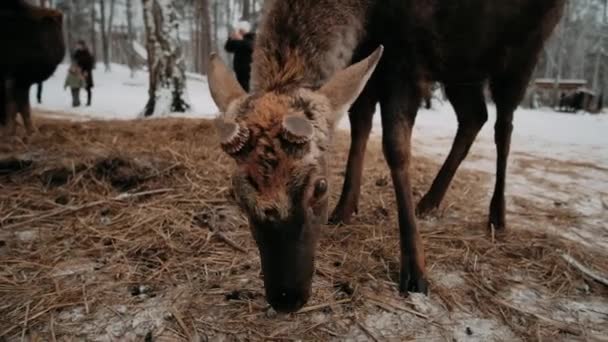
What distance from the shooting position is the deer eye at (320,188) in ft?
6.64

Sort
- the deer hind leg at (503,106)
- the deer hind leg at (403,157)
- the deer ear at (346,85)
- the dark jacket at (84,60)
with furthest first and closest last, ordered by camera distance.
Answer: the dark jacket at (84,60), the deer hind leg at (503,106), the deer hind leg at (403,157), the deer ear at (346,85)

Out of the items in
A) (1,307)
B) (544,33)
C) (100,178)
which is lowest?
(1,307)

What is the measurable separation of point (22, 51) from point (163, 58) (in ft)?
13.8

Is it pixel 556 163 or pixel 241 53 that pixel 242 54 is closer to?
pixel 241 53

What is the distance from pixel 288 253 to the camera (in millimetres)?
1935

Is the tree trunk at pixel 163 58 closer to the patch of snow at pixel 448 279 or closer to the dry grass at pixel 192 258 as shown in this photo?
the dry grass at pixel 192 258

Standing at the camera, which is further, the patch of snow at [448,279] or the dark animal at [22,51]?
the dark animal at [22,51]

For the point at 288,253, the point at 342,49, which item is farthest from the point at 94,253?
the point at 342,49

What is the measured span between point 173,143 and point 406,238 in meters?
3.65

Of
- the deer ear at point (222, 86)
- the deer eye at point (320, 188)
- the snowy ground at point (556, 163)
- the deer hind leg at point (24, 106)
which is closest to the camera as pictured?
the deer eye at point (320, 188)

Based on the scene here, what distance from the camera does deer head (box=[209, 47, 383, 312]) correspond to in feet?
6.13

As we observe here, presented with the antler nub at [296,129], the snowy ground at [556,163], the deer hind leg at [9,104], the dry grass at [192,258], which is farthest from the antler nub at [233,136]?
the deer hind leg at [9,104]

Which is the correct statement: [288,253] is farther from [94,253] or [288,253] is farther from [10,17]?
[10,17]

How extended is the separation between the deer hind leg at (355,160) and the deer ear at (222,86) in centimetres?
142
